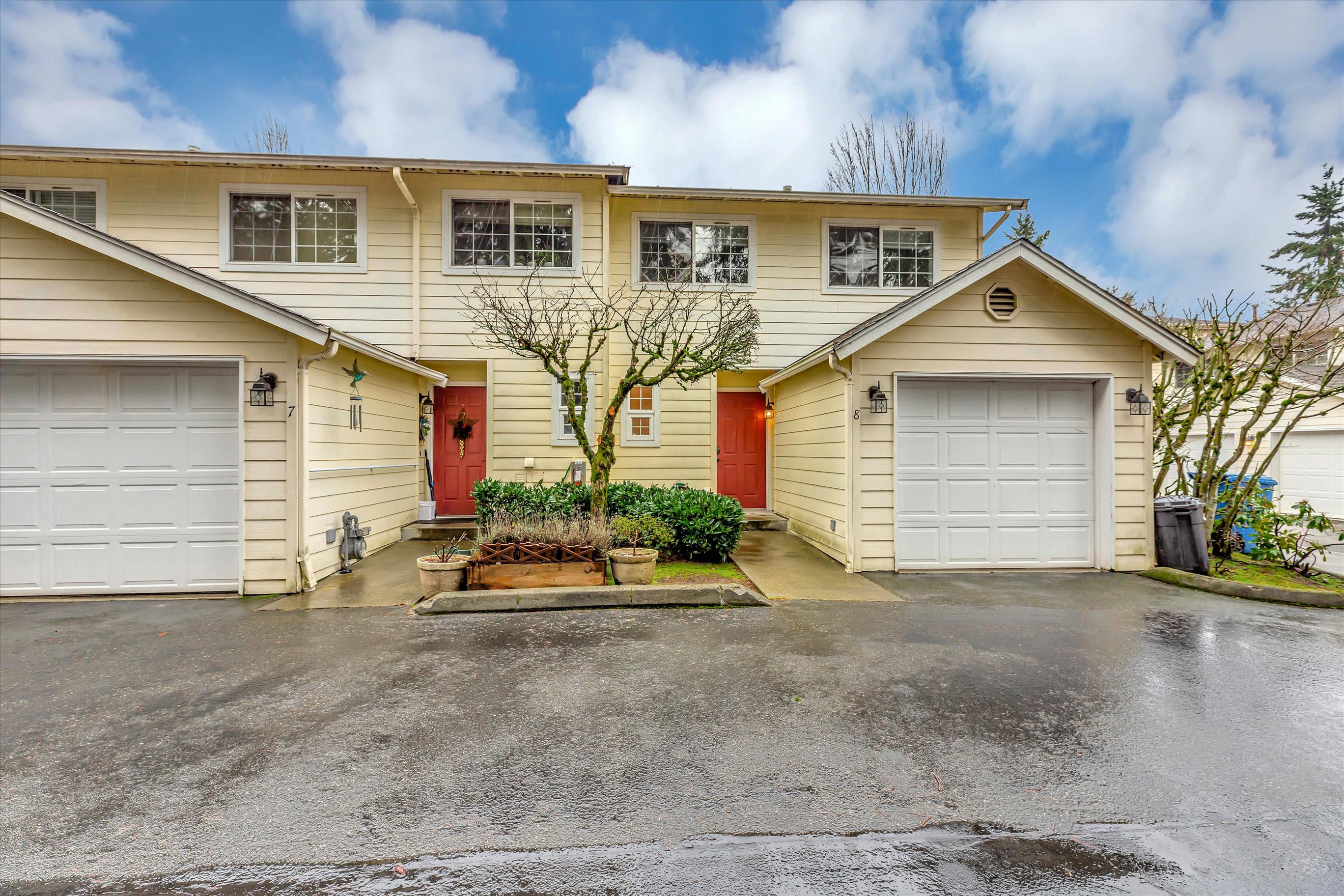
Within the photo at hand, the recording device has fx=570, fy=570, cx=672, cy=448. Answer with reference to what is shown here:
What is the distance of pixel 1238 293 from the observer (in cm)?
702

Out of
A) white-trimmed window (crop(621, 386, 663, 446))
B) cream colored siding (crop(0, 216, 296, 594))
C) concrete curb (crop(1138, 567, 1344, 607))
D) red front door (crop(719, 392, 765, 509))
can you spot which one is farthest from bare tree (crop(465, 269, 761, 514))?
concrete curb (crop(1138, 567, 1344, 607))

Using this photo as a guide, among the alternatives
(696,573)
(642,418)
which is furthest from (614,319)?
(696,573)

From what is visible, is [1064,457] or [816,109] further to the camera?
[816,109]

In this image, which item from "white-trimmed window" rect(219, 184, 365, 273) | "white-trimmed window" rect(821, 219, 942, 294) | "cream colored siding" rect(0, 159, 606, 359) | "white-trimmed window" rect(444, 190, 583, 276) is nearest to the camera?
"cream colored siding" rect(0, 159, 606, 359)

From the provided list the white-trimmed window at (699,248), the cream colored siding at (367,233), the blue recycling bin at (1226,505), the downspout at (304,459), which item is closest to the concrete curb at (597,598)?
the downspout at (304,459)

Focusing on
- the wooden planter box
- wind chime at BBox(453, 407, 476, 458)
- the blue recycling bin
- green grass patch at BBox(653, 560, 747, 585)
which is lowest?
green grass patch at BBox(653, 560, 747, 585)

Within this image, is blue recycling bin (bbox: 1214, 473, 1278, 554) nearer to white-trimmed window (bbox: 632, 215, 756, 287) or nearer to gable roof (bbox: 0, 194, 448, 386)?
white-trimmed window (bbox: 632, 215, 756, 287)

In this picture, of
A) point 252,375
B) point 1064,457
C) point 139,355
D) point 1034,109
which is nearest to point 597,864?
point 252,375

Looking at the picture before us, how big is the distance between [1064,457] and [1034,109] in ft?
73.6

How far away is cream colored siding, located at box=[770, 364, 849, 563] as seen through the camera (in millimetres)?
7145

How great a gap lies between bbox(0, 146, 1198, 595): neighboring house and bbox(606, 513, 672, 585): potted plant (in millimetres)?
2338

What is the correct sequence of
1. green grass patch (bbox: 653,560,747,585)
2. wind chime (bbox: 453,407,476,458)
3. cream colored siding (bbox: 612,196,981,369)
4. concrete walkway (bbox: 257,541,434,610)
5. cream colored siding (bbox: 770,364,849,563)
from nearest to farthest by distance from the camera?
concrete walkway (bbox: 257,541,434,610), green grass patch (bbox: 653,560,747,585), cream colored siding (bbox: 770,364,849,563), wind chime (bbox: 453,407,476,458), cream colored siding (bbox: 612,196,981,369)

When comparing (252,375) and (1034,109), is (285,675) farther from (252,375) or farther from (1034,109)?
(1034,109)

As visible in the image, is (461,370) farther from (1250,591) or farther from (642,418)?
(1250,591)
